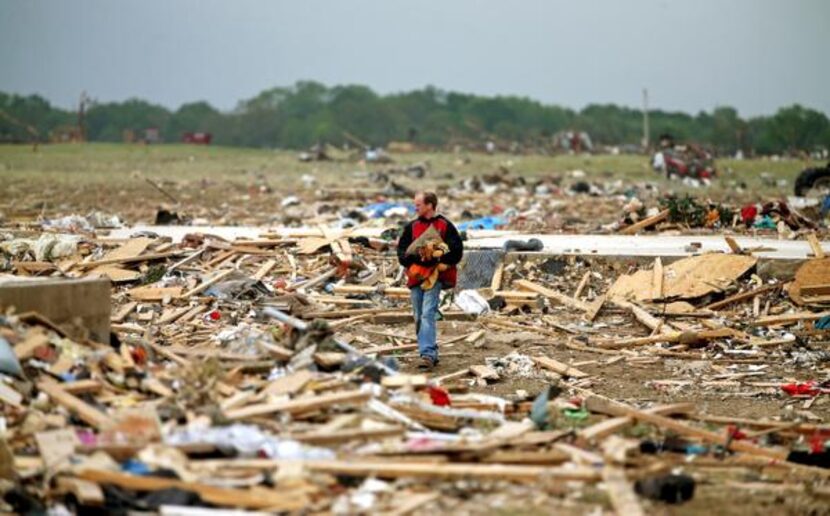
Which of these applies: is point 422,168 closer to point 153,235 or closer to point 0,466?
point 153,235

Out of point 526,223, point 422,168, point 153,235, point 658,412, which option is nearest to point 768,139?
point 422,168

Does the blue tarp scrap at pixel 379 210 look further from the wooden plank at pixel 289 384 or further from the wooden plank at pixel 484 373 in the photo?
the wooden plank at pixel 289 384

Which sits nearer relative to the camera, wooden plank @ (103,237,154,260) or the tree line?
wooden plank @ (103,237,154,260)

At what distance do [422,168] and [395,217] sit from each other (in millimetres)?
23567

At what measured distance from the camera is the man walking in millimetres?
12820

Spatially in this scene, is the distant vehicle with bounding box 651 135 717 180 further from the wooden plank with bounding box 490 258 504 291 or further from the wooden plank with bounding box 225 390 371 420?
the wooden plank with bounding box 225 390 371 420

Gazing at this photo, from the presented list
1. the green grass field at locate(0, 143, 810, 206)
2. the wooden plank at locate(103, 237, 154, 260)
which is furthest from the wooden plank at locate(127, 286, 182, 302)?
the green grass field at locate(0, 143, 810, 206)

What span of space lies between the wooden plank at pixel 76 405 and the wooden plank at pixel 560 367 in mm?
5923

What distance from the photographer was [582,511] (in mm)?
7414

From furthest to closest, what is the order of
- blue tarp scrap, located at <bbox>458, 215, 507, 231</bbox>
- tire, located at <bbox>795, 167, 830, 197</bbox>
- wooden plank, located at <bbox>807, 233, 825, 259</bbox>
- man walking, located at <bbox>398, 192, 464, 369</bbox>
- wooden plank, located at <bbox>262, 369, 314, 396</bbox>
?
tire, located at <bbox>795, 167, 830, 197</bbox>
blue tarp scrap, located at <bbox>458, 215, 507, 231</bbox>
wooden plank, located at <bbox>807, 233, 825, 259</bbox>
man walking, located at <bbox>398, 192, 464, 369</bbox>
wooden plank, located at <bbox>262, 369, 314, 396</bbox>

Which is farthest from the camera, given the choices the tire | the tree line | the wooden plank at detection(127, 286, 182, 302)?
the tree line

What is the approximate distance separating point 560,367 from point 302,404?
17.0 feet

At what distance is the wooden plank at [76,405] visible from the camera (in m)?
8.42

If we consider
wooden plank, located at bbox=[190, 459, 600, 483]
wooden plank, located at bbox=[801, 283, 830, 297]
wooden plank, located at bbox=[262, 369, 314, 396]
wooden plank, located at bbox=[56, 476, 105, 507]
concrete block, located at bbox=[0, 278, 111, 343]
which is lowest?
wooden plank, located at bbox=[56, 476, 105, 507]
